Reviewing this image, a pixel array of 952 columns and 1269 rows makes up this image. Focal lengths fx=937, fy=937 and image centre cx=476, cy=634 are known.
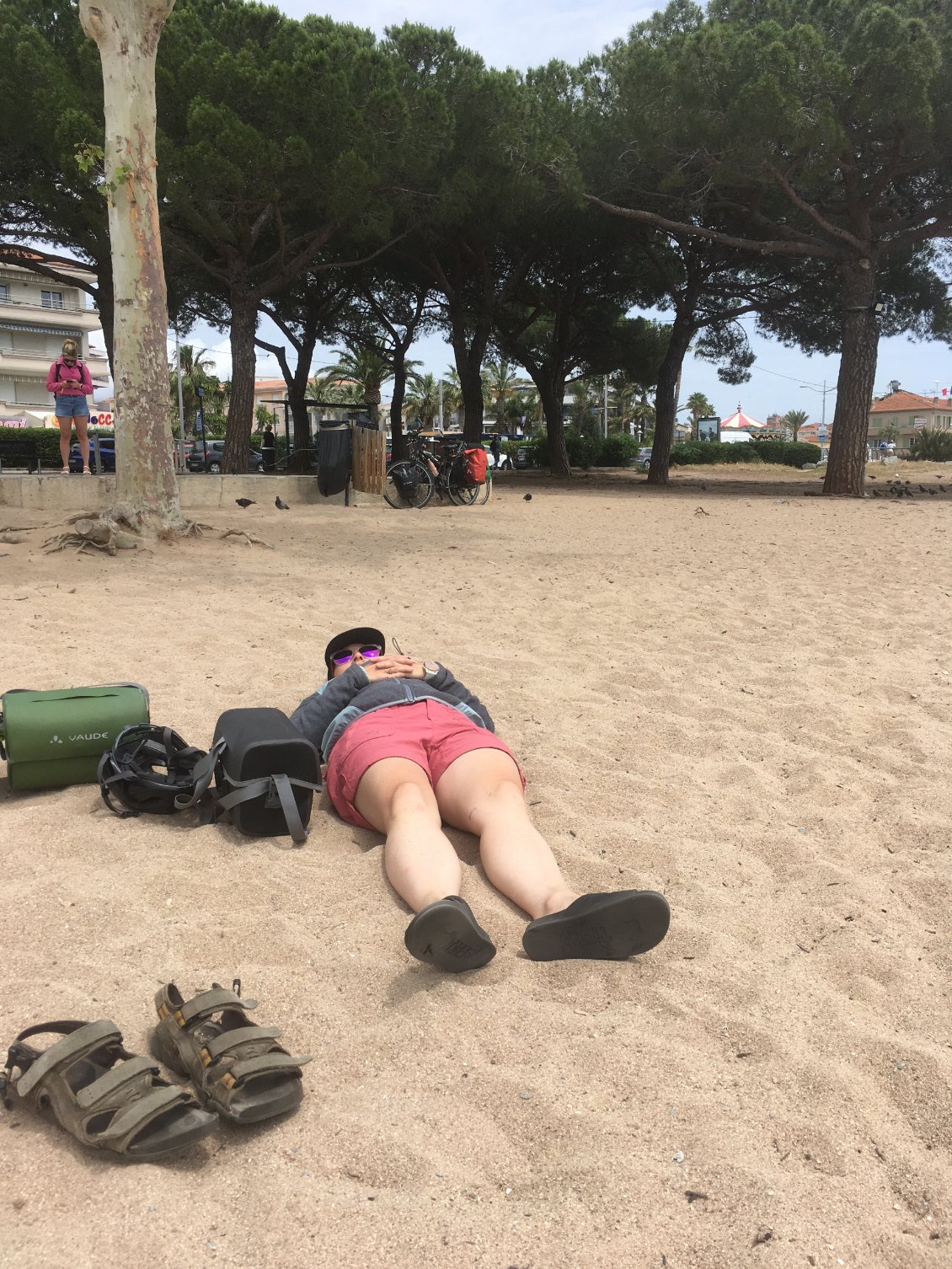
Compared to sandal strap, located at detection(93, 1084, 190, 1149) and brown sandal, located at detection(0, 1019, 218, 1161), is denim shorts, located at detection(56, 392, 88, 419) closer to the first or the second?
brown sandal, located at detection(0, 1019, 218, 1161)

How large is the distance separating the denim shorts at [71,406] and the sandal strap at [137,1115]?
11414mm

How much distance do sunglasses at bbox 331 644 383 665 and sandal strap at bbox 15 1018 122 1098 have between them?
1.70 metres

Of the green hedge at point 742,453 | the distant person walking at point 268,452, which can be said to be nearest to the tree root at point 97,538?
the distant person walking at point 268,452

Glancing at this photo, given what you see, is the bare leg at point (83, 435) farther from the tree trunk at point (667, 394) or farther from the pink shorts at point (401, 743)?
the tree trunk at point (667, 394)

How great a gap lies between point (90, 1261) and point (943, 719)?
142 inches

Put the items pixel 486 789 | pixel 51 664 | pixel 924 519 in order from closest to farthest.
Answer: pixel 486 789
pixel 51 664
pixel 924 519

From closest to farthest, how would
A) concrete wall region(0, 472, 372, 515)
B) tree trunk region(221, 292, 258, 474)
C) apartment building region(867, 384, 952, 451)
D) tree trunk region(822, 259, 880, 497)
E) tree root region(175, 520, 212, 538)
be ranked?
tree root region(175, 520, 212, 538) < concrete wall region(0, 472, 372, 515) < tree trunk region(221, 292, 258, 474) < tree trunk region(822, 259, 880, 497) < apartment building region(867, 384, 952, 451)

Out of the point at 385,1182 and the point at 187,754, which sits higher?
the point at 187,754

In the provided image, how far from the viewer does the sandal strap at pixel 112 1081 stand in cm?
154

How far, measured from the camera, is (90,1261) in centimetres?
134

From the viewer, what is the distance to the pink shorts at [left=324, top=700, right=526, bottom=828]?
8.94ft

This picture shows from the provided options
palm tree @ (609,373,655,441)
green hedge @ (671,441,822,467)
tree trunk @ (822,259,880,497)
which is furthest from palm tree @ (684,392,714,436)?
tree trunk @ (822,259,880,497)

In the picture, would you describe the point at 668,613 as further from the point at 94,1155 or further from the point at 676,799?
the point at 94,1155

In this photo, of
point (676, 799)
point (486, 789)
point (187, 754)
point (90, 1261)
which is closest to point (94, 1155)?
point (90, 1261)
